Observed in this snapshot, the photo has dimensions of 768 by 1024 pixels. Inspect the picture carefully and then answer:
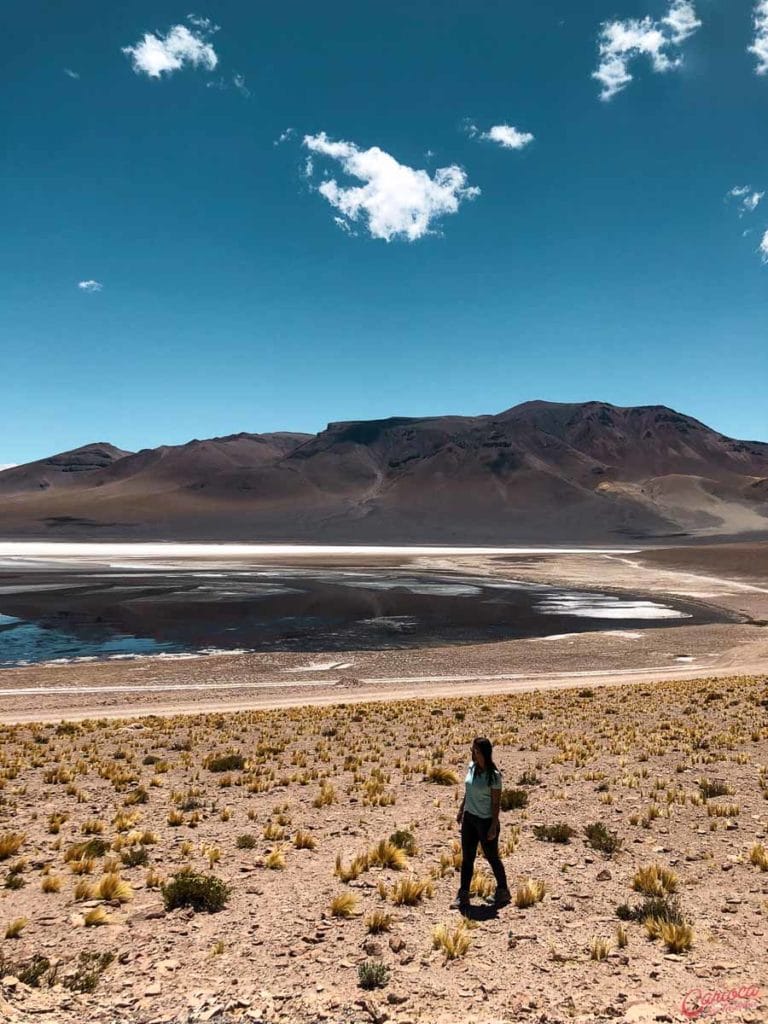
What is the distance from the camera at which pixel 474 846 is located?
7.64m

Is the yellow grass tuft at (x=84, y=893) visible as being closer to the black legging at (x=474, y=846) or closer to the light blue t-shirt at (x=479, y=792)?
the black legging at (x=474, y=846)

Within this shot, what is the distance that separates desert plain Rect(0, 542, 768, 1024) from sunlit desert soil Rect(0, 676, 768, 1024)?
0.11 ft

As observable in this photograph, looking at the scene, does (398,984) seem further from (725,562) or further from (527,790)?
(725,562)

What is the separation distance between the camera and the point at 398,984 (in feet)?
20.2

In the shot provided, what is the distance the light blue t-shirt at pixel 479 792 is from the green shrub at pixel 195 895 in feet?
10.0

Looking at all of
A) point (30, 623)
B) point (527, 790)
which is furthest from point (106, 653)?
point (527, 790)

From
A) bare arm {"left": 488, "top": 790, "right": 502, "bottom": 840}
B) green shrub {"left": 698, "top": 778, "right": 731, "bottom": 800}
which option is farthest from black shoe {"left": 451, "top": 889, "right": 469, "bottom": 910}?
green shrub {"left": 698, "top": 778, "right": 731, "bottom": 800}

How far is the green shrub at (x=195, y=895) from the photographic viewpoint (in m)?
7.70

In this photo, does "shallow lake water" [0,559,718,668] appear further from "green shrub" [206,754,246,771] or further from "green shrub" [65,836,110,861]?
"green shrub" [65,836,110,861]

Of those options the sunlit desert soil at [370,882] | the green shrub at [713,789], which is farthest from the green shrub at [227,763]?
the green shrub at [713,789]

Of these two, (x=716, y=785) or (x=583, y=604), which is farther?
(x=583, y=604)

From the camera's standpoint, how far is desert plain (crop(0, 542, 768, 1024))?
6.04 m

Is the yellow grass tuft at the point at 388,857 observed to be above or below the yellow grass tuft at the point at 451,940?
below

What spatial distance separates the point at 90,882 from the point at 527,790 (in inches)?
295
